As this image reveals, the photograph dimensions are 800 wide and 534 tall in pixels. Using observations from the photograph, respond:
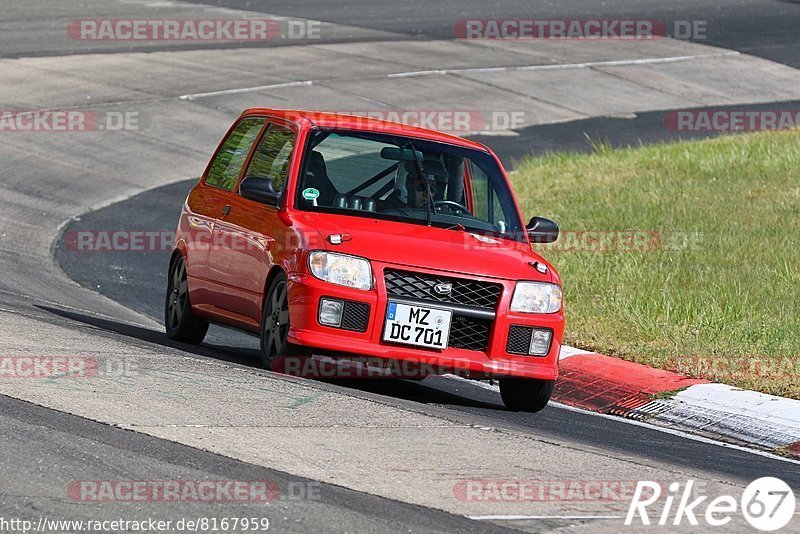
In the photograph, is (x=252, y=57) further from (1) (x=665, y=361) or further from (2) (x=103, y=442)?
(2) (x=103, y=442)

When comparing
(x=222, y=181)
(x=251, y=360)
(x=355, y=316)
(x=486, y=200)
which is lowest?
(x=251, y=360)

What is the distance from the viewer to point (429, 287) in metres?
9.31

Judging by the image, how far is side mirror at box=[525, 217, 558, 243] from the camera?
1052 centimetres

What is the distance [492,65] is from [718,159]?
367 inches

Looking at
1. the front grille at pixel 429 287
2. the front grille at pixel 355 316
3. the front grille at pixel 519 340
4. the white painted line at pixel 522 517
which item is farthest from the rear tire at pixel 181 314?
the white painted line at pixel 522 517

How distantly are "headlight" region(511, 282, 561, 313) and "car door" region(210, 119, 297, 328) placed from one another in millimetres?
1539

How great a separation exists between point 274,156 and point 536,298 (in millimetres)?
2221

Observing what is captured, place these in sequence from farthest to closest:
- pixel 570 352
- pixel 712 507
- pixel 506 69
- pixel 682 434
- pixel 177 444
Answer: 1. pixel 506 69
2. pixel 570 352
3. pixel 682 434
4. pixel 177 444
5. pixel 712 507

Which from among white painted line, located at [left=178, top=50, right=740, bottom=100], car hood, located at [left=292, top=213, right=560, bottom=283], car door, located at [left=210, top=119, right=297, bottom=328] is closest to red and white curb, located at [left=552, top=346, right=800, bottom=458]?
car hood, located at [left=292, top=213, right=560, bottom=283]

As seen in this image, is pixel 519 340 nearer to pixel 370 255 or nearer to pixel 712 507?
pixel 370 255

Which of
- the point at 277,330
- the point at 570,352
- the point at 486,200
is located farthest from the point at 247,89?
the point at 277,330

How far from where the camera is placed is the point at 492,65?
99.0 ft

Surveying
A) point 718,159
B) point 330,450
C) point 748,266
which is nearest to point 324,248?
point 330,450

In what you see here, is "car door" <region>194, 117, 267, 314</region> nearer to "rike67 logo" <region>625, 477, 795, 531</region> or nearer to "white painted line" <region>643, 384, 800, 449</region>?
"white painted line" <region>643, 384, 800, 449</region>
